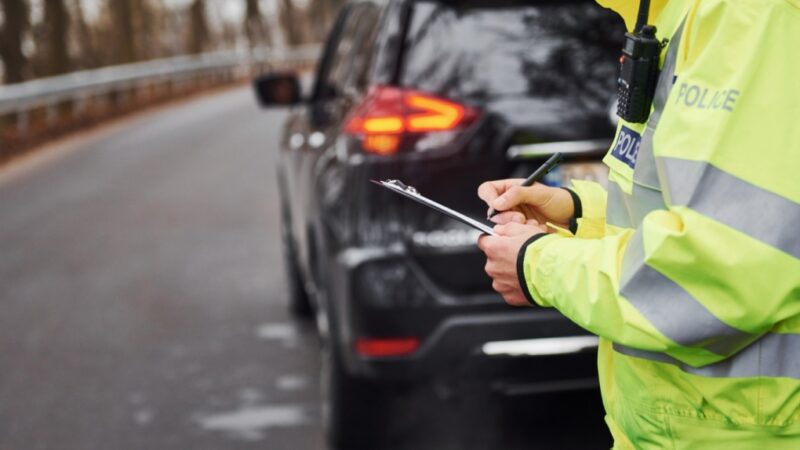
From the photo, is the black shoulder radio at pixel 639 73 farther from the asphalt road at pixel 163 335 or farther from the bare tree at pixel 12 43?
the bare tree at pixel 12 43

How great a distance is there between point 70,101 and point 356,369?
19449 millimetres

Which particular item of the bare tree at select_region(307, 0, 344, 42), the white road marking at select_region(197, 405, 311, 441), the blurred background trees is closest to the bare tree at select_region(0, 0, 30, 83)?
the blurred background trees

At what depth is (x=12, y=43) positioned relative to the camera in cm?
2409

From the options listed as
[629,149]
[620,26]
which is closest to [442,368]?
[620,26]

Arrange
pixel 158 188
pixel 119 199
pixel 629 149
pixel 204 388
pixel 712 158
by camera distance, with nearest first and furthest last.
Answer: pixel 712 158
pixel 629 149
pixel 204 388
pixel 119 199
pixel 158 188

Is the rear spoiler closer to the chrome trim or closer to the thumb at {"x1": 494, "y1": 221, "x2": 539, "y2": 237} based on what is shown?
the chrome trim

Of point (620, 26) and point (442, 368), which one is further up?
point (620, 26)

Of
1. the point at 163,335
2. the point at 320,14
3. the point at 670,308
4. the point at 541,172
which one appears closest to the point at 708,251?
the point at 670,308

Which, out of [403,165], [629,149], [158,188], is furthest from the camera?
[158,188]

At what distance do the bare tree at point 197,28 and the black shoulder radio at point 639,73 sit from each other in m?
39.1

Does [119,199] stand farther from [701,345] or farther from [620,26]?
[701,345]

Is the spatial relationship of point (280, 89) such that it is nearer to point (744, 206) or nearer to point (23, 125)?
point (744, 206)

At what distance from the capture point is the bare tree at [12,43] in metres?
24.1

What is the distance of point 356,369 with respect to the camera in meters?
3.94
